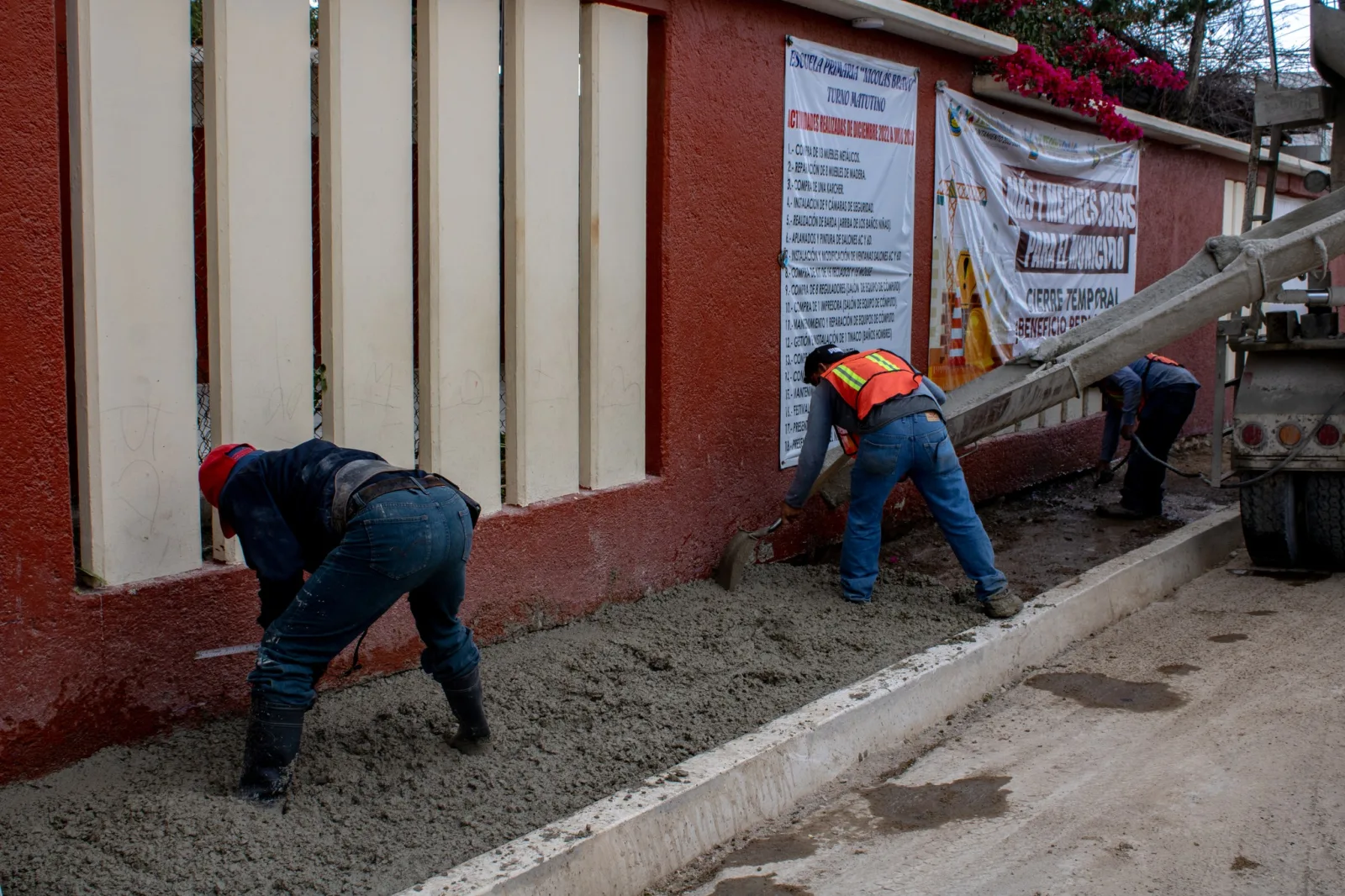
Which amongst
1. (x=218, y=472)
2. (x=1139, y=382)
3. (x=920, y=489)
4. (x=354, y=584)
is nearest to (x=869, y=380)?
(x=920, y=489)

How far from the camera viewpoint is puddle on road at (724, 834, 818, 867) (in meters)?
4.01

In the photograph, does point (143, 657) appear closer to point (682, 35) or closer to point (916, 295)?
point (682, 35)

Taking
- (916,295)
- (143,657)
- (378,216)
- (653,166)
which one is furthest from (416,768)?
(916,295)

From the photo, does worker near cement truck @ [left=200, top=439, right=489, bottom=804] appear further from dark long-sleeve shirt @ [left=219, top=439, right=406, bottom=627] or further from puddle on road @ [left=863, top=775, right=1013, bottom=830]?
puddle on road @ [left=863, top=775, right=1013, bottom=830]

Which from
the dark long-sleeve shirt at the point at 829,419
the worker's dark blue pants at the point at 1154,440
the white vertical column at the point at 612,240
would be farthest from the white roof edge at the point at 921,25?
the worker's dark blue pants at the point at 1154,440

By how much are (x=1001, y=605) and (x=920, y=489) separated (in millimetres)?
659

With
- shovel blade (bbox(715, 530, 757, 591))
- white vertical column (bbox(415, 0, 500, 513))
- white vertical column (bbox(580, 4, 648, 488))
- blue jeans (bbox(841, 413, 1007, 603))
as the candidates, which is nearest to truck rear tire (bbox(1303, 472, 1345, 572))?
blue jeans (bbox(841, 413, 1007, 603))

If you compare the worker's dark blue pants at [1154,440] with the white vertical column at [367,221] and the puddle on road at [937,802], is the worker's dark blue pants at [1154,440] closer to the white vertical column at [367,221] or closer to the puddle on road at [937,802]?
the puddle on road at [937,802]

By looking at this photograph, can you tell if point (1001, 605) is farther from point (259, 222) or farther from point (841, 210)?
point (259, 222)

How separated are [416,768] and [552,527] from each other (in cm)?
168

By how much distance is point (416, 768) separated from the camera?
4207mm

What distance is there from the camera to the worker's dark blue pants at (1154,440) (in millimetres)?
8773

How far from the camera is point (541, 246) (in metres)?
5.67

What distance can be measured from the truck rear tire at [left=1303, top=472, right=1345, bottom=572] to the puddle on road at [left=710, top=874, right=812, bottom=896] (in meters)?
4.82
